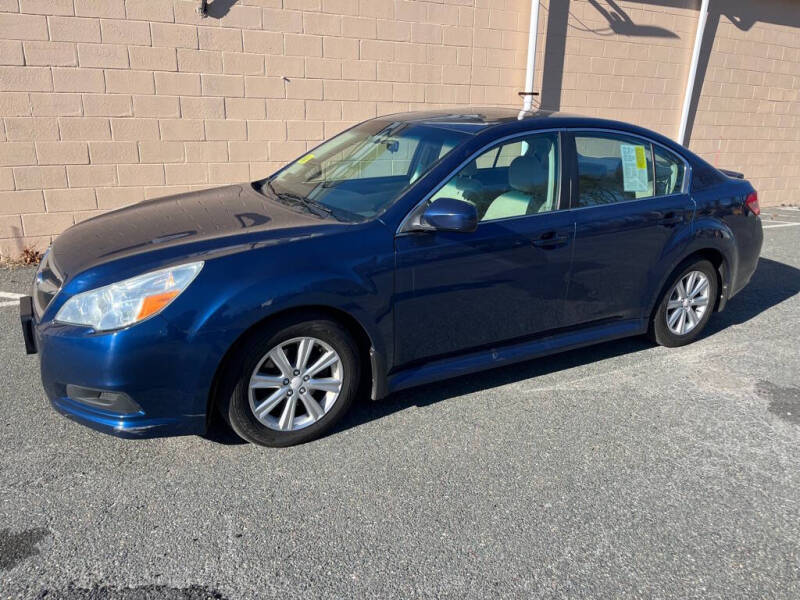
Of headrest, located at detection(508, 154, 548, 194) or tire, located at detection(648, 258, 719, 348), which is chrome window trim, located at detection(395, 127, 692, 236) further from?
tire, located at detection(648, 258, 719, 348)

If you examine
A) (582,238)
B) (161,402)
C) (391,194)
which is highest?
(391,194)

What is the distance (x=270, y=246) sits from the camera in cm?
308

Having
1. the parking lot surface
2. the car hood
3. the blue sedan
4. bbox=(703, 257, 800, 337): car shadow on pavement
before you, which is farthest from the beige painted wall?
bbox=(703, 257, 800, 337): car shadow on pavement

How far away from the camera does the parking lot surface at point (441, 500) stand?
8.02 ft

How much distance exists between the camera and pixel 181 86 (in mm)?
6363

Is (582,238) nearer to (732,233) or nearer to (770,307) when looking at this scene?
(732,233)

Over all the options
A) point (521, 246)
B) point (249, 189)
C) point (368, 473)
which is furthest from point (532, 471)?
point (249, 189)

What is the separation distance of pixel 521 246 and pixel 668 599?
6.33 ft

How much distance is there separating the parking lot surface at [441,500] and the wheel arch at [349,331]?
0.91 ft

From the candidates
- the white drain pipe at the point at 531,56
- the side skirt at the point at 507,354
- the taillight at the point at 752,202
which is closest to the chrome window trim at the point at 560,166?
the taillight at the point at 752,202

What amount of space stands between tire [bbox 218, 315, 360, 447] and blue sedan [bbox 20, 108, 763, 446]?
1cm

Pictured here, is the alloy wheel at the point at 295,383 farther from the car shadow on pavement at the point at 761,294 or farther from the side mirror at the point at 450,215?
the car shadow on pavement at the point at 761,294

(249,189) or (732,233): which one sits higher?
(249,189)

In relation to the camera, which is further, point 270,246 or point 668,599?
point 270,246
